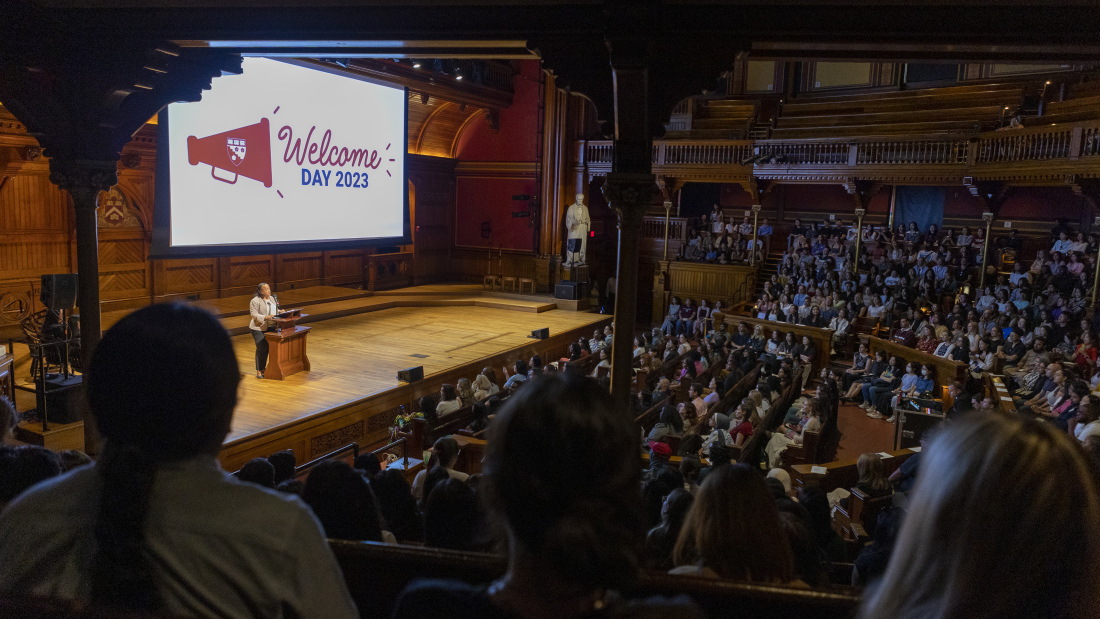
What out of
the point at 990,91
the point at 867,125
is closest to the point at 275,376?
the point at 867,125

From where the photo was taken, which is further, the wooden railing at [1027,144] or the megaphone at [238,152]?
the wooden railing at [1027,144]

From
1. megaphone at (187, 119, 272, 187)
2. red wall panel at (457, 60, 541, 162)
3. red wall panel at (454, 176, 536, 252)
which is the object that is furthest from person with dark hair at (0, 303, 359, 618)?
red wall panel at (457, 60, 541, 162)

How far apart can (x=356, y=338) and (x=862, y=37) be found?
31.9 feet

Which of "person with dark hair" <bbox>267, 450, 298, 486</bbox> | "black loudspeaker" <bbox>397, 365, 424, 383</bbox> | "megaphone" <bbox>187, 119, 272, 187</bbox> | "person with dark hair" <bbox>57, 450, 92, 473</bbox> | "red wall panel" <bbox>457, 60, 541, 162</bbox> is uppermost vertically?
"red wall panel" <bbox>457, 60, 541, 162</bbox>

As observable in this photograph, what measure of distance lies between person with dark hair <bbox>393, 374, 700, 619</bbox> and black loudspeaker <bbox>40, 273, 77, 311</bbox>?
7.24 meters

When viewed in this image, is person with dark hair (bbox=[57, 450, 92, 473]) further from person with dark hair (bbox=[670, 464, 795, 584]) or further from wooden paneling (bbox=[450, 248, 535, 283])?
wooden paneling (bbox=[450, 248, 535, 283])

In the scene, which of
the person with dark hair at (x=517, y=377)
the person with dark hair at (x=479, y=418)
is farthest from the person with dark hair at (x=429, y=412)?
the person with dark hair at (x=517, y=377)

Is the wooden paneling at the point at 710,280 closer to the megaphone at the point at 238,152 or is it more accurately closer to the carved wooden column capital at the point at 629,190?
the megaphone at the point at 238,152

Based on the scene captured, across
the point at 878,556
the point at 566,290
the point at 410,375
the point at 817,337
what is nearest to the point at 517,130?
the point at 566,290

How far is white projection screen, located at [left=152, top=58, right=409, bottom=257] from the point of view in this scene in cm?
923

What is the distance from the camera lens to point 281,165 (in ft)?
36.2

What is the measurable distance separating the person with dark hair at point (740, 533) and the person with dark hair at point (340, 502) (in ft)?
3.37

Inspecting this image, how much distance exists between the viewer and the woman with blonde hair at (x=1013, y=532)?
1035mm

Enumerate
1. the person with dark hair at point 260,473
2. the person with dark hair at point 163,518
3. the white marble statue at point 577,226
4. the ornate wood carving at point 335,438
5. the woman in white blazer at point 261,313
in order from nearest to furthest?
1. the person with dark hair at point 163,518
2. the person with dark hair at point 260,473
3. the ornate wood carving at point 335,438
4. the woman in white blazer at point 261,313
5. the white marble statue at point 577,226
